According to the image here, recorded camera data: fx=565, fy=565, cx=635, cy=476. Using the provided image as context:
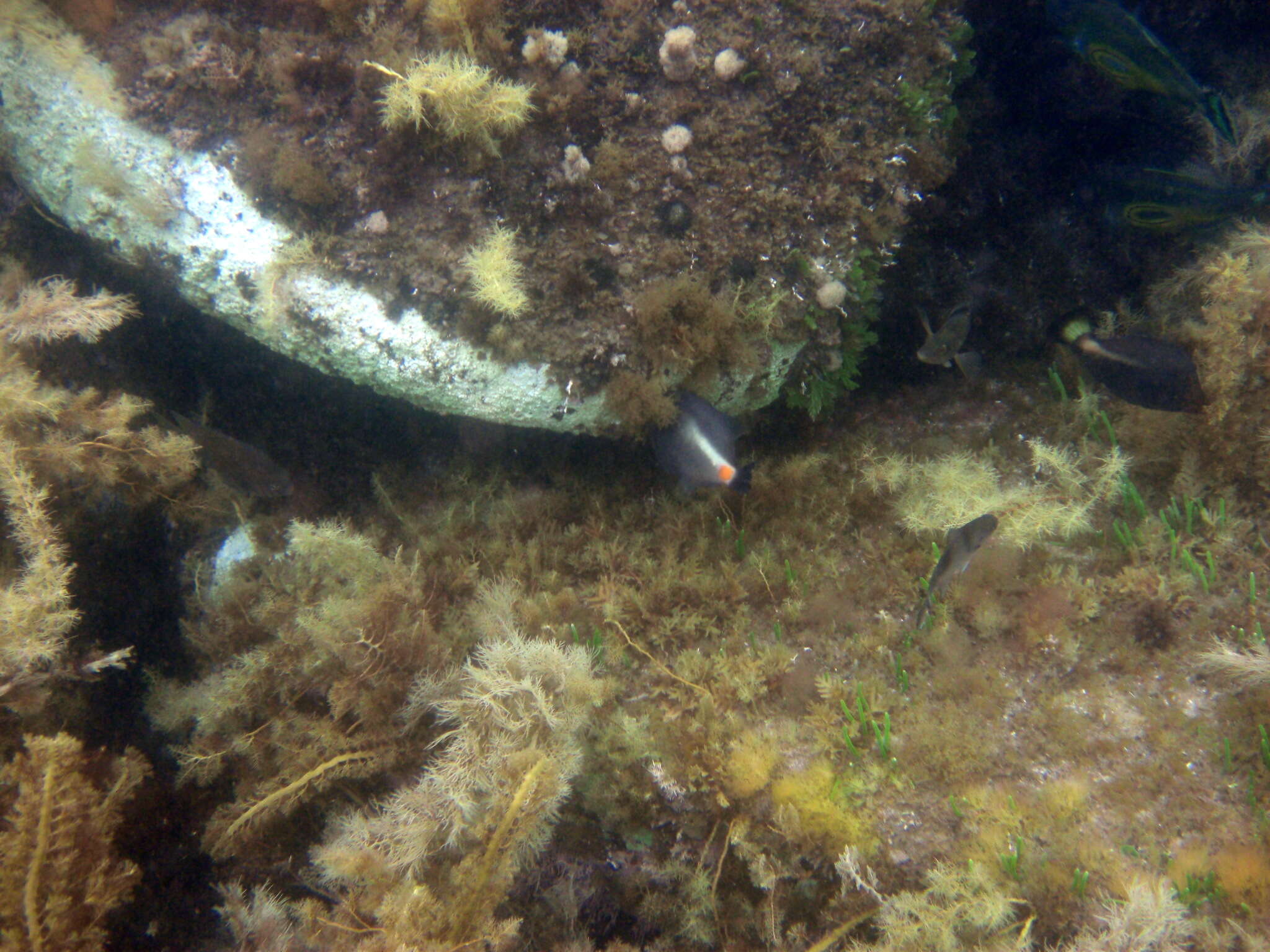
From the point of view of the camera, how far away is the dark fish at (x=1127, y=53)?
4203 millimetres

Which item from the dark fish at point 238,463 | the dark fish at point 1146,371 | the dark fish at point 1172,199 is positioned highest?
the dark fish at point 1172,199

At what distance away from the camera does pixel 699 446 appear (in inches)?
133

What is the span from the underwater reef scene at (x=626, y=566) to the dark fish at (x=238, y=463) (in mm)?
48

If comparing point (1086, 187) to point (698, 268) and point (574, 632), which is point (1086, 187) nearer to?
point (698, 268)

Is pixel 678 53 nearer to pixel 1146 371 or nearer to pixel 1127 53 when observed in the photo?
pixel 1146 371

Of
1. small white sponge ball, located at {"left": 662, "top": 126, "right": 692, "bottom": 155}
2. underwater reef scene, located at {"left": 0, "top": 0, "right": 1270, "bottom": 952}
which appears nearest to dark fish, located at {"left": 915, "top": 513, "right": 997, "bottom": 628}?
underwater reef scene, located at {"left": 0, "top": 0, "right": 1270, "bottom": 952}

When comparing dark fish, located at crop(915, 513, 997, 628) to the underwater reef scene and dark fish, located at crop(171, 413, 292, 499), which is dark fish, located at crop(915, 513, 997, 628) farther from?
dark fish, located at crop(171, 413, 292, 499)

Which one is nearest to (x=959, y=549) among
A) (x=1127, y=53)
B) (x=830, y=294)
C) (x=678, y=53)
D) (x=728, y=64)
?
(x=830, y=294)

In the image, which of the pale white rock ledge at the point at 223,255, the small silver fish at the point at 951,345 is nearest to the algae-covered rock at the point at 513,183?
the pale white rock ledge at the point at 223,255

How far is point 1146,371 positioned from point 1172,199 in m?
2.07

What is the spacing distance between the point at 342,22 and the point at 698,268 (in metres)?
2.72

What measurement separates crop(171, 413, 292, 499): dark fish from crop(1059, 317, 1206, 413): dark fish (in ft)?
18.8

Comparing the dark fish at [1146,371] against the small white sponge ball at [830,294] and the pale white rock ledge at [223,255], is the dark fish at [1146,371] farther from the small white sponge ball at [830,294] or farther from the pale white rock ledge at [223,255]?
the pale white rock ledge at [223,255]

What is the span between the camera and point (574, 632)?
3.55 meters
